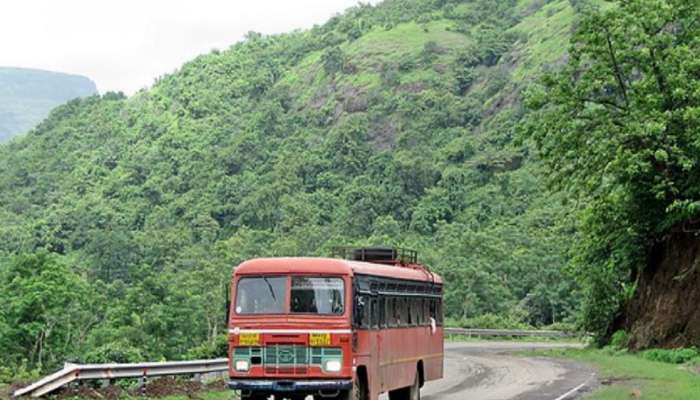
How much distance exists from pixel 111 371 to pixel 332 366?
224 inches

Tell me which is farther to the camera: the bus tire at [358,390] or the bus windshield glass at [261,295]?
the bus windshield glass at [261,295]

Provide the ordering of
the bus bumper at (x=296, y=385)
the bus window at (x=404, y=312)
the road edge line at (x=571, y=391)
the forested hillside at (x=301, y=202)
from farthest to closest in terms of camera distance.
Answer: the forested hillside at (x=301, y=202)
the road edge line at (x=571, y=391)
the bus window at (x=404, y=312)
the bus bumper at (x=296, y=385)

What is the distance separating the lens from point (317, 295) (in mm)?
18812

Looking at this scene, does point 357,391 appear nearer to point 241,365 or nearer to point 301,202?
point 241,365

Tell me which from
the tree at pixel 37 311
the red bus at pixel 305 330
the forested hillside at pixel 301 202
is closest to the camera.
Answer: the red bus at pixel 305 330

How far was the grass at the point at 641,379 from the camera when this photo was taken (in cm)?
2379

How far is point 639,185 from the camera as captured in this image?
36.7 meters

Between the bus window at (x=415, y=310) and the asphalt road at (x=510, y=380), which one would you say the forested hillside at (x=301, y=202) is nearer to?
the asphalt road at (x=510, y=380)

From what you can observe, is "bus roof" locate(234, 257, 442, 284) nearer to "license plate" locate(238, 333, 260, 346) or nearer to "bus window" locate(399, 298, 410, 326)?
"license plate" locate(238, 333, 260, 346)

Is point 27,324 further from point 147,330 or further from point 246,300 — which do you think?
point 246,300

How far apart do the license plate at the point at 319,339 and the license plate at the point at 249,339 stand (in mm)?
923

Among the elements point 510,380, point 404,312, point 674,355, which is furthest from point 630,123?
point 404,312

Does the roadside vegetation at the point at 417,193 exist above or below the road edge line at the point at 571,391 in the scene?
above

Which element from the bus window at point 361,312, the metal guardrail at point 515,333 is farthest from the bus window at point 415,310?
the metal guardrail at point 515,333
